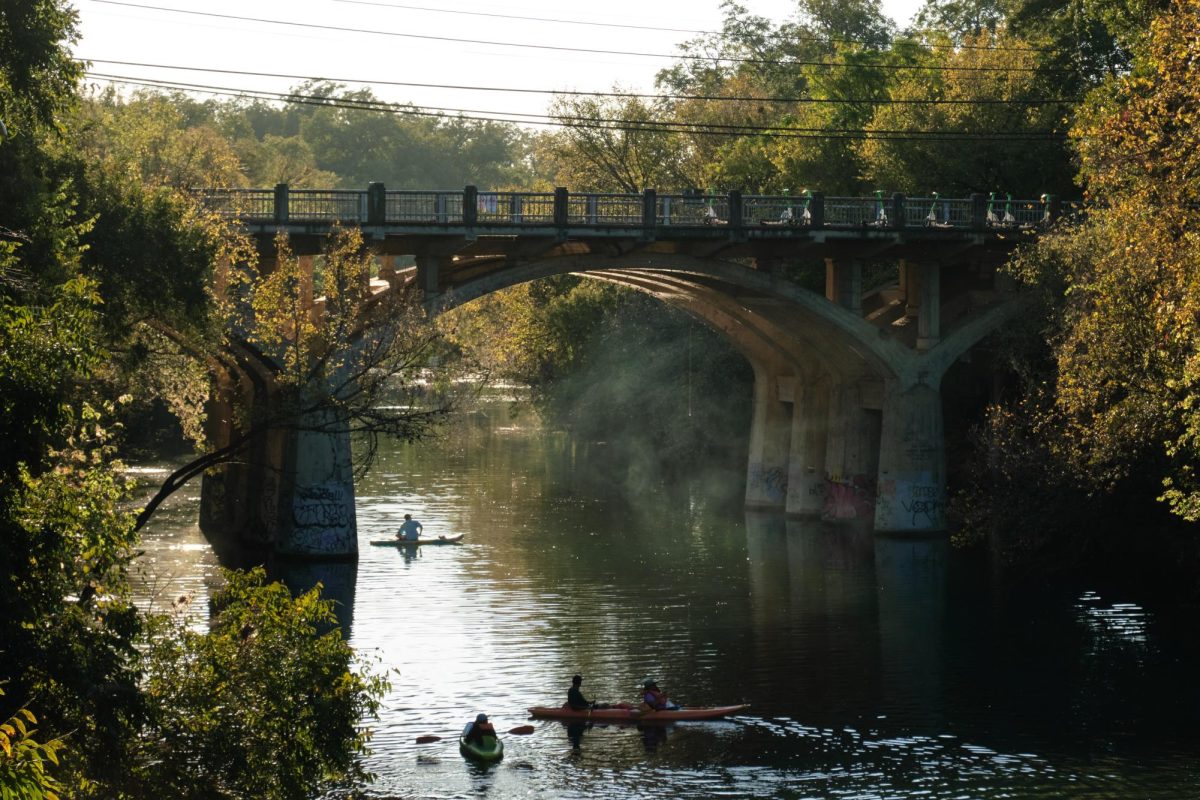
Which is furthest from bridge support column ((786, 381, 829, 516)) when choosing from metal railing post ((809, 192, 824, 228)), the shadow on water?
metal railing post ((809, 192, 824, 228))

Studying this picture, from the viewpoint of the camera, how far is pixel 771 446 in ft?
195

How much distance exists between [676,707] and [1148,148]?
44.7 ft

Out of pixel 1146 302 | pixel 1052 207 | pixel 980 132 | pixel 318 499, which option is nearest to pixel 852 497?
pixel 1052 207

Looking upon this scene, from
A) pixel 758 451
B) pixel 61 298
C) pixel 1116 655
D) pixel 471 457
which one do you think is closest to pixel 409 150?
pixel 471 457

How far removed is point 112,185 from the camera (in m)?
28.8

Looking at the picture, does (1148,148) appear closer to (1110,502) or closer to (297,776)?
(1110,502)

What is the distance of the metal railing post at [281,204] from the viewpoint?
41188 millimetres

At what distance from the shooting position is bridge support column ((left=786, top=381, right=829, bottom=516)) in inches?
2256

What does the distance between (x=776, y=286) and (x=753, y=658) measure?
18.9 m

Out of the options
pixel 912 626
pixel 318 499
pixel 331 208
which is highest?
pixel 331 208

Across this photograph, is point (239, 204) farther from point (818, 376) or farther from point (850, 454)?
point (850, 454)

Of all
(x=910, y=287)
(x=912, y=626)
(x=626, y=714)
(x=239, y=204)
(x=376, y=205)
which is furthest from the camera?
(x=910, y=287)

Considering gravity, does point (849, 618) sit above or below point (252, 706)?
below

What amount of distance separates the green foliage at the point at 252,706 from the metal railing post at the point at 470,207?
26.0m
